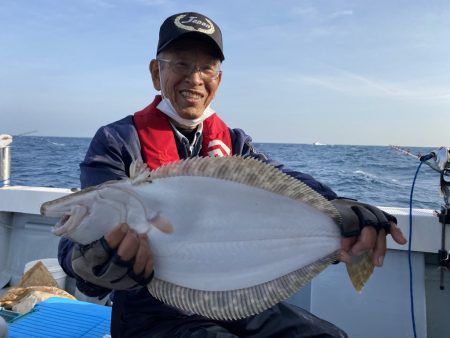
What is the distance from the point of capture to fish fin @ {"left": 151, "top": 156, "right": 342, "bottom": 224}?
1725 mm

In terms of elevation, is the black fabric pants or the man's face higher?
the man's face

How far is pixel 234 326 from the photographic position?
2256 millimetres

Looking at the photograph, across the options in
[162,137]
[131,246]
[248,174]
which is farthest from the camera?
[162,137]

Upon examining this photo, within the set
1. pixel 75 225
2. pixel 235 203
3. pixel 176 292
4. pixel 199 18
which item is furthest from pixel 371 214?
pixel 199 18

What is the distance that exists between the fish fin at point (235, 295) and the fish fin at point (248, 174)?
0.89ft

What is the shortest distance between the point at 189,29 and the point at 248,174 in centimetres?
106

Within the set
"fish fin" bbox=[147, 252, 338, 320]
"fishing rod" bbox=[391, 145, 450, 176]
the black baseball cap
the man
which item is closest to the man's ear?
the man

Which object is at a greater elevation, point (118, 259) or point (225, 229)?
point (225, 229)

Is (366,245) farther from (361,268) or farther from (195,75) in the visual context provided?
(195,75)

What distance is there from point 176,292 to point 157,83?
4.63 ft

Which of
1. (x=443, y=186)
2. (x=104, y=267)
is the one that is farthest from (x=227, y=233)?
(x=443, y=186)

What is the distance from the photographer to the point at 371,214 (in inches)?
75.7

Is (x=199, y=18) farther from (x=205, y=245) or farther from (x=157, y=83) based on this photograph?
(x=205, y=245)

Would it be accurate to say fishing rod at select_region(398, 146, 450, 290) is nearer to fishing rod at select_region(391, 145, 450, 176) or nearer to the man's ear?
fishing rod at select_region(391, 145, 450, 176)
